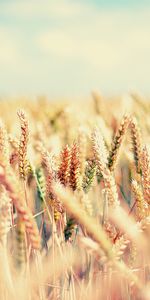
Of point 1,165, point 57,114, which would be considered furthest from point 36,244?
point 57,114

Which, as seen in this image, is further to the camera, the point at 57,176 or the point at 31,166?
the point at 31,166

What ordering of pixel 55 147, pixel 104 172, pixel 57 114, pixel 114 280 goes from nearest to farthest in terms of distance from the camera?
pixel 104 172 → pixel 114 280 → pixel 55 147 → pixel 57 114

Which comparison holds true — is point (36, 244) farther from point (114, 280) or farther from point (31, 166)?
point (114, 280)

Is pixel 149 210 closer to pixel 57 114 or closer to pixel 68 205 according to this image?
pixel 68 205

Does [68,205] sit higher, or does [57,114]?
[57,114]

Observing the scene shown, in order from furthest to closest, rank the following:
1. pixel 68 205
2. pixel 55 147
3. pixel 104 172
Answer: pixel 55 147 < pixel 104 172 < pixel 68 205

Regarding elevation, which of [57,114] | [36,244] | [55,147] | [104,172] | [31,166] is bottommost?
[36,244]

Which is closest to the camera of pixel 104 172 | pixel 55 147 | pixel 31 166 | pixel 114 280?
pixel 104 172

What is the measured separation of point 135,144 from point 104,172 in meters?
0.45

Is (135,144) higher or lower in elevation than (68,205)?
higher

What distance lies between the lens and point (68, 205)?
54 centimetres

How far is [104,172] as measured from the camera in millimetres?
774

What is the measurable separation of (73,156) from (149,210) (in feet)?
0.46

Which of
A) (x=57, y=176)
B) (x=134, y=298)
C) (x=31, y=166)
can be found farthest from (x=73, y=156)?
(x=134, y=298)
